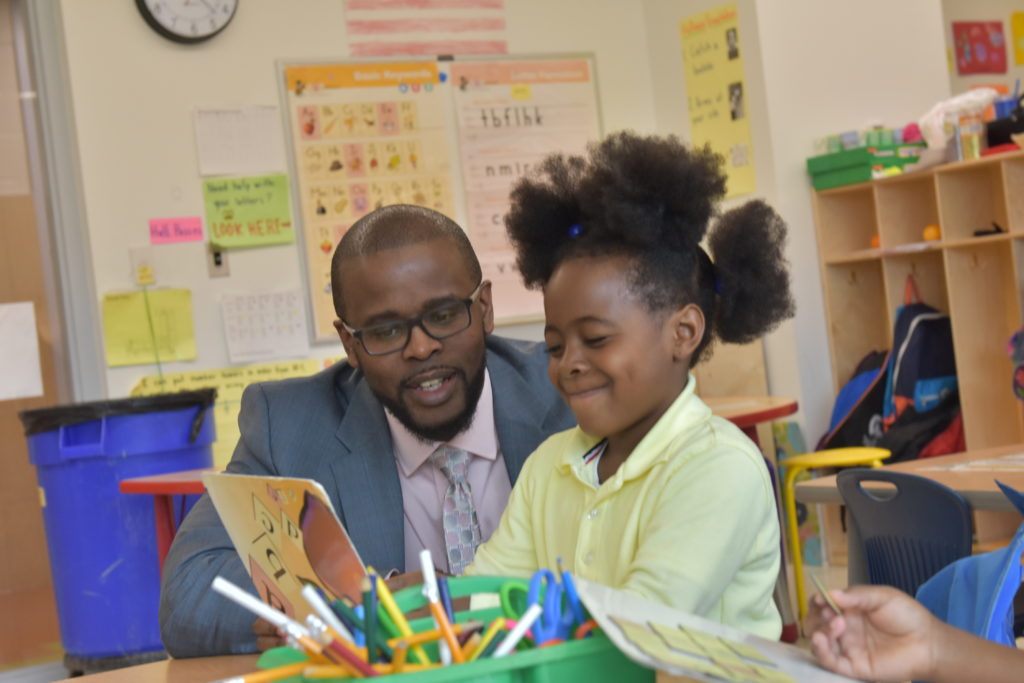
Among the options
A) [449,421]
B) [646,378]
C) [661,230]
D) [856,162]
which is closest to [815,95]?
[856,162]

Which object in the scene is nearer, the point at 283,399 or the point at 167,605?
the point at 167,605

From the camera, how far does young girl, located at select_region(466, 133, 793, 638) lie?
1096 millimetres

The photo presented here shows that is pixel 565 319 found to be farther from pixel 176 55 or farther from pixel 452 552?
pixel 176 55

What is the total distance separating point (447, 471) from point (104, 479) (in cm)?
229

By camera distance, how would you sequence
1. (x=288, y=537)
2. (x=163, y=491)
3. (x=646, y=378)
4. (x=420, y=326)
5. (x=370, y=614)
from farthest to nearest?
(x=163, y=491) < (x=420, y=326) < (x=646, y=378) < (x=288, y=537) < (x=370, y=614)

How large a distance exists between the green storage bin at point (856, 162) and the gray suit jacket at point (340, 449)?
303 centimetres

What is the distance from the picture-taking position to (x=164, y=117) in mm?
4457

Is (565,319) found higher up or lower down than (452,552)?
higher up

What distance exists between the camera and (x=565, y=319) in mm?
1326

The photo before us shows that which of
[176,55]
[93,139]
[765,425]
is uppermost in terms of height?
[176,55]

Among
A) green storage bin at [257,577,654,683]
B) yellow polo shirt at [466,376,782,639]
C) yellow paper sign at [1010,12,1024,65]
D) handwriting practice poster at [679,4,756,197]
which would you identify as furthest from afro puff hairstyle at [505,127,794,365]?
yellow paper sign at [1010,12,1024,65]

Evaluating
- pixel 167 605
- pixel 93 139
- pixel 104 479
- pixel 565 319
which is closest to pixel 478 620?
pixel 565 319

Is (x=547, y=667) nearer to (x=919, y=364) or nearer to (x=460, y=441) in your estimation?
(x=460, y=441)

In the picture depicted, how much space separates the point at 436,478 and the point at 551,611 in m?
1.09
